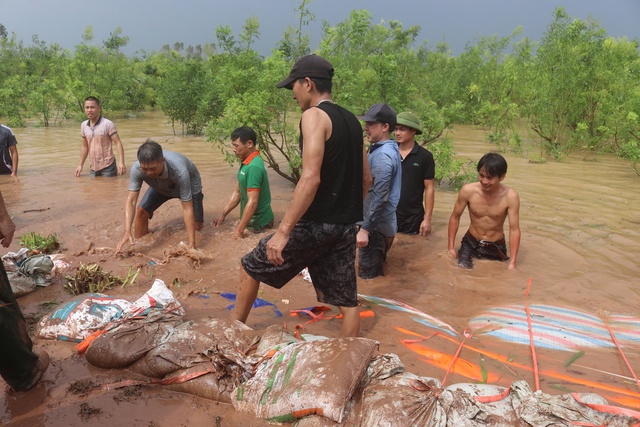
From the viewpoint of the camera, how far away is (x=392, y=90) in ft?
24.4

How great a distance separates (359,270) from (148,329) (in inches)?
90.5

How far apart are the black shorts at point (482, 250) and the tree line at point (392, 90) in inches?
107

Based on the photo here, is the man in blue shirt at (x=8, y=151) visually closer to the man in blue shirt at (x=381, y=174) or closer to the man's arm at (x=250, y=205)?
the man's arm at (x=250, y=205)

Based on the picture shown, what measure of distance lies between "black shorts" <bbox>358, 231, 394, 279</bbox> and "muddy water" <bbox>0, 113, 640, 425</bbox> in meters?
0.11

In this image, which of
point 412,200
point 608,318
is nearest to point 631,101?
point 412,200

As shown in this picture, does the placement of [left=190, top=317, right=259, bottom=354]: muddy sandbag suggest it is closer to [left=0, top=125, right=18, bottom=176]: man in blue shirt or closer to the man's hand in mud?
the man's hand in mud

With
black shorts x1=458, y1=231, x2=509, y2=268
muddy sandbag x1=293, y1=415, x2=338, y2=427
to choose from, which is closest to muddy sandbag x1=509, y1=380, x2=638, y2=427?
muddy sandbag x1=293, y1=415, x2=338, y2=427

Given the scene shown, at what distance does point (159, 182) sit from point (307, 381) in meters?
3.38

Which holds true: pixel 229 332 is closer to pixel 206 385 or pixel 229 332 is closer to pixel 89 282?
pixel 206 385

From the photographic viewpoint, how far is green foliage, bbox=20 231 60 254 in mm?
→ 5188

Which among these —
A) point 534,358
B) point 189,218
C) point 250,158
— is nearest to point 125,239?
point 189,218

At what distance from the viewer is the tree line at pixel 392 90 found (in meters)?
6.93

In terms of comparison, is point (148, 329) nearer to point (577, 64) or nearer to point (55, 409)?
point (55, 409)

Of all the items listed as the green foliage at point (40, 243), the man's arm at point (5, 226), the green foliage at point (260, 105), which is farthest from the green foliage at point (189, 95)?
the man's arm at point (5, 226)
